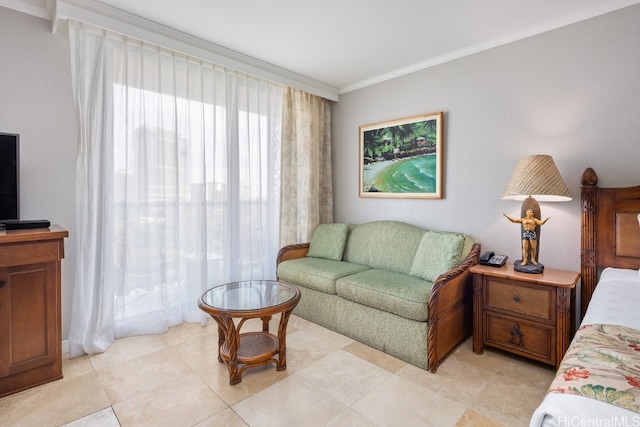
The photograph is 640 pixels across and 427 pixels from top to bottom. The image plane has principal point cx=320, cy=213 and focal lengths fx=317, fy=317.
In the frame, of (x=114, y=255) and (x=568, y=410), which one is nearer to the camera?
(x=568, y=410)

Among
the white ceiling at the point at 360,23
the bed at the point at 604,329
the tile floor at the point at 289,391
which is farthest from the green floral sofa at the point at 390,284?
the white ceiling at the point at 360,23

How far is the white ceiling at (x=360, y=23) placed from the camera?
2.23m

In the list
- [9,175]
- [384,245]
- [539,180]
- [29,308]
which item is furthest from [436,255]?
[9,175]

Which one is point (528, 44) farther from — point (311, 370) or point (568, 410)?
point (311, 370)

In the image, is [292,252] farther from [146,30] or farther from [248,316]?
[146,30]

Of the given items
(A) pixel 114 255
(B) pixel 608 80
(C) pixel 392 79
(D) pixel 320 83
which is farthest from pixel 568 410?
(D) pixel 320 83

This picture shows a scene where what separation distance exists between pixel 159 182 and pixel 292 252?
4.95 feet

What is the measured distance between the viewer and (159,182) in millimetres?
2770

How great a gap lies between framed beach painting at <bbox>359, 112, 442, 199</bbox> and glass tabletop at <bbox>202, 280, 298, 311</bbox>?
67.0 inches

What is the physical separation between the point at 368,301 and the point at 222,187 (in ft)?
5.82

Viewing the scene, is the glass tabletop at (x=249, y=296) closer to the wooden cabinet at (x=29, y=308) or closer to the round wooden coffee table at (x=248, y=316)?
the round wooden coffee table at (x=248, y=316)

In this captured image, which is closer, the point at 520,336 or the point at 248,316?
the point at 248,316

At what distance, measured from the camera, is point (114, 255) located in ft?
8.41

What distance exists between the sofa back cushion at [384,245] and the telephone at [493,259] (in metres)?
0.62
